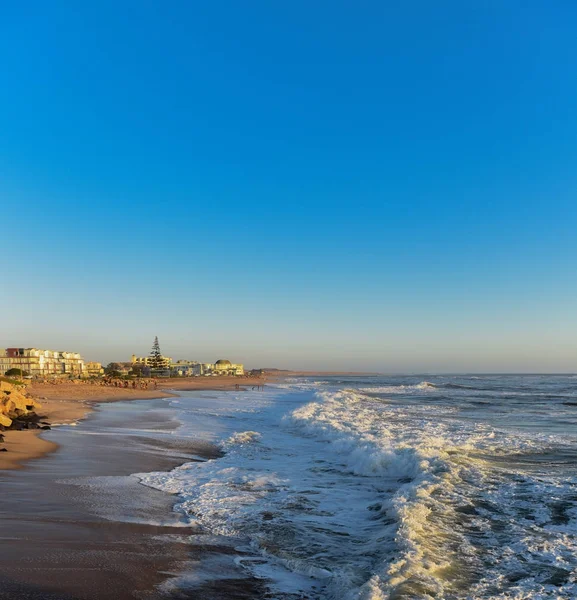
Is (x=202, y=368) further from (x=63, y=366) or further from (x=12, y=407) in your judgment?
(x=12, y=407)

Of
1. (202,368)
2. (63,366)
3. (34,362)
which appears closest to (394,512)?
(34,362)

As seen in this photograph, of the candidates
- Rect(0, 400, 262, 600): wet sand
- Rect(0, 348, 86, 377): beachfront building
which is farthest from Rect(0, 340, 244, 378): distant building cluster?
Rect(0, 400, 262, 600): wet sand

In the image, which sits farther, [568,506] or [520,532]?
[568,506]

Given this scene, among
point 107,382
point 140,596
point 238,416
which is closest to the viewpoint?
point 140,596

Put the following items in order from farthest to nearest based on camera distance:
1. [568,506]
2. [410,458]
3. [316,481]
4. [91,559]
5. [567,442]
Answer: [567,442]
[410,458]
[316,481]
[568,506]
[91,559]

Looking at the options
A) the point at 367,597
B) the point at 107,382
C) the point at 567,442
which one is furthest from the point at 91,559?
the point at 107,382

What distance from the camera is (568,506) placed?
8023 millimetres

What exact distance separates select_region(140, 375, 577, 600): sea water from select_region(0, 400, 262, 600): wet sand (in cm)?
48

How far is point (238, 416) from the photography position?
2612 cm

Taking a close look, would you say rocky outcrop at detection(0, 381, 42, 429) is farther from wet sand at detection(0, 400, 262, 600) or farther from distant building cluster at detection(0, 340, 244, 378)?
distant building cluster at detection(0, 340, 244, 378)

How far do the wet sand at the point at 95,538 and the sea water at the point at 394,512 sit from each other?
18.8 inches

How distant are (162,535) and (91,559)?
3.94 ft

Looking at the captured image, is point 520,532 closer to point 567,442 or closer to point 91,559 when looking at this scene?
point 91,559

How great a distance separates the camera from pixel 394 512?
302 inches
